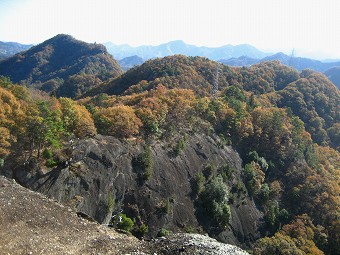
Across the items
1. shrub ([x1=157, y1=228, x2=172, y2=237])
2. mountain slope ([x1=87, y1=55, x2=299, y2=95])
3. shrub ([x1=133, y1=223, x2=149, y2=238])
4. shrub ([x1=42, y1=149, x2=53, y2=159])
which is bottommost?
shrub ([x1=157, y1=228, x2=172, y2=237])

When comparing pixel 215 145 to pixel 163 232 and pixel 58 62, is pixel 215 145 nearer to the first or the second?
pixel 163 232

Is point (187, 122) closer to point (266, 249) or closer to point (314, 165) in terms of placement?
point (266, 249)

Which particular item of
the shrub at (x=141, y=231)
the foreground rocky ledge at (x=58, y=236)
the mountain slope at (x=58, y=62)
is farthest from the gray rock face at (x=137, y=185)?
the mountain slope at (x=58, y=62)

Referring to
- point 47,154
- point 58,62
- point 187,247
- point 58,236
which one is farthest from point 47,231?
point 58,62

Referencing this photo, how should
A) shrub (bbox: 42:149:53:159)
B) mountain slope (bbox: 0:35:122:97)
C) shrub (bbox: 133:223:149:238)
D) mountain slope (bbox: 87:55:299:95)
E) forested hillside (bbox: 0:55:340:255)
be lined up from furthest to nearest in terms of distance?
1. mountain slope (bbox: 0:35:122:97)
2. mountain slope (bbox: 87:55:299:95)
3. shrub (bbox: 133:223:149:238)
4. forested hillside (bbox: 0:55:340:255)
5. shrub (bbox: 42:149:53:159)

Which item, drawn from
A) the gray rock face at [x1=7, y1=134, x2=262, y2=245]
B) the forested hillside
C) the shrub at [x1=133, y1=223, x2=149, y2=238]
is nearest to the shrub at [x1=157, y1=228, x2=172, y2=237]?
the gray rock face at [x1=7, y1=134, x2=262, y2=245]

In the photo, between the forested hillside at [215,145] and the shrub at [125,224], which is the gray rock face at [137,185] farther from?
the shrub at [125,224]

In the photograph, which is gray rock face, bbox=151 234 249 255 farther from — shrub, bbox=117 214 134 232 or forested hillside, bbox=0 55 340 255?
forested hillside, bbox=0 55 340 255

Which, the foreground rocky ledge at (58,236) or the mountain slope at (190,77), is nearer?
the foreground rocky ledge at (58,236)

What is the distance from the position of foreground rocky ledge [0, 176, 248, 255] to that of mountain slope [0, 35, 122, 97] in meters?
137

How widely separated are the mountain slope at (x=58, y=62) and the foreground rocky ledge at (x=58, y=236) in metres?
137

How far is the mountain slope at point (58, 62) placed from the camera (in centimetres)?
16000

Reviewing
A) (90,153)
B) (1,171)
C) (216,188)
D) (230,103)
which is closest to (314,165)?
(230,103)

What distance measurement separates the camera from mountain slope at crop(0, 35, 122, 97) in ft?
525
